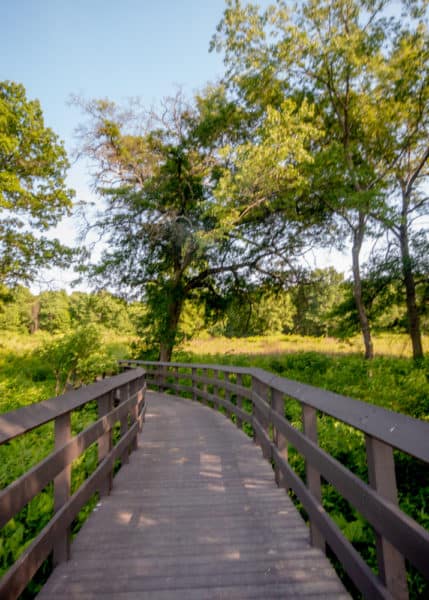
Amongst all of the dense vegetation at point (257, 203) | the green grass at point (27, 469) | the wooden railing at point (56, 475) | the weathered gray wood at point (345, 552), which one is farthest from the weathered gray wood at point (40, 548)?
the dense vegetation at point (257, 203)

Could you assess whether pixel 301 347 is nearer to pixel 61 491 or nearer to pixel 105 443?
pixel 105 443

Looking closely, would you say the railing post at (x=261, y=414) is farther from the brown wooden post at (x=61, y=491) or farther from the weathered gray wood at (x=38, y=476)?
the brown wooden post at (x=61, y=491)

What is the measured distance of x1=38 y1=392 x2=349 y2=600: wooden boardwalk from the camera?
243cm

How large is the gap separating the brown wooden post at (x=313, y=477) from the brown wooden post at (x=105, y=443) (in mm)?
2139

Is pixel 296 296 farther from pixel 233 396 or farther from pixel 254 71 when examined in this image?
pixel 254 71

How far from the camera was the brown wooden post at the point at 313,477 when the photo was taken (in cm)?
287

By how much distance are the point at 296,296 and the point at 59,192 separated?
581 inches

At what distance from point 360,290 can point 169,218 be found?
10.1 metres

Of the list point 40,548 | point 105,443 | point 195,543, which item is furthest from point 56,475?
point 105,443

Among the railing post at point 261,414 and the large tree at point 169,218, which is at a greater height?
the large tree at point 169,218

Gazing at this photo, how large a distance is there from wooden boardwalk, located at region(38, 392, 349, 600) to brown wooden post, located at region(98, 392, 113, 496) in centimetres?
14

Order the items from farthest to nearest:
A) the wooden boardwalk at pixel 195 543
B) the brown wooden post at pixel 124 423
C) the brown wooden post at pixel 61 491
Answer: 1. the brown wooden post at pixel 124 423
2. the brown wooden post at pixel 61 491
3. the wooden boardwalk at pixel 195 543

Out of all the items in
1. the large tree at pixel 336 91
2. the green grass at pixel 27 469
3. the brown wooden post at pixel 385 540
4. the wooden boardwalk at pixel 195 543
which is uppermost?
the large tree at pixel 336 91

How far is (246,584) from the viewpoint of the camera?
2.46m
